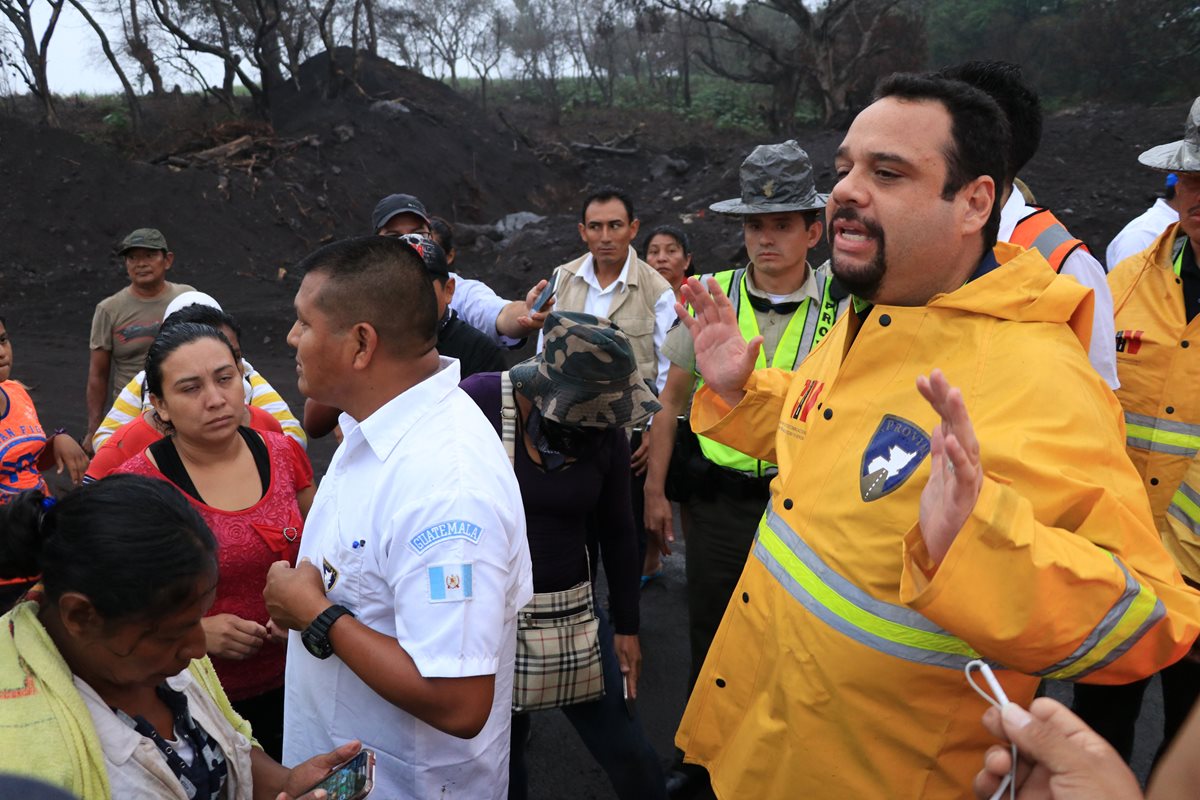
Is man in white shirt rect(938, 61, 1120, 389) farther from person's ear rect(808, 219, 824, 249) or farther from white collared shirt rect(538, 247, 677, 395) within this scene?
white collared shirt rect(538, 247, 677, 395)

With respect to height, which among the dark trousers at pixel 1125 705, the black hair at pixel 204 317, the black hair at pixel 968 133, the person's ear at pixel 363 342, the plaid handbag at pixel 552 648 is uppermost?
the black hair at pixel 968 133

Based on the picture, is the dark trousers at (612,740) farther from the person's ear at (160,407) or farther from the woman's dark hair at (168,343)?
the woman's dark hair at (168,343)

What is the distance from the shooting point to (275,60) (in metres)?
24.1

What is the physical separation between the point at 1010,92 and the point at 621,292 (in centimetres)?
273

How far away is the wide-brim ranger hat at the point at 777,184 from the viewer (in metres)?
3.81

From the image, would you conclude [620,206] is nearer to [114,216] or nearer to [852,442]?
[852,442]

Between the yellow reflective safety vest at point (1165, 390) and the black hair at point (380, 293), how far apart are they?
8.79 ft

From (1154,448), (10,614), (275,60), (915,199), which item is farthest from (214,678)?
(275,60)

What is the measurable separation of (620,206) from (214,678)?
3932 mm

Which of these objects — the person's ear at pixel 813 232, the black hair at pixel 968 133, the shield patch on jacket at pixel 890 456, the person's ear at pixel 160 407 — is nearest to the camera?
the shield patch on jacket at pixel 890 456

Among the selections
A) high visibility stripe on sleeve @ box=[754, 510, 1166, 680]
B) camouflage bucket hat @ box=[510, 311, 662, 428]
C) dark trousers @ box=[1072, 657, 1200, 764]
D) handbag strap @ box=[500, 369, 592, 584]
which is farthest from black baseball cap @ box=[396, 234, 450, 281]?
dark trousers @ box=[1072, 657, 1200, 764]

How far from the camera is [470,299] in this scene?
4.91 m

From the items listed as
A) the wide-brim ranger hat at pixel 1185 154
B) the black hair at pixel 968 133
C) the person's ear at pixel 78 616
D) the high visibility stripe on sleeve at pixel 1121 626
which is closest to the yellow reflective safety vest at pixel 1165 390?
the wide-brim ranger hat at pixel 1185 154

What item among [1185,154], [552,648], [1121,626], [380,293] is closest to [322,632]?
[380,293]
